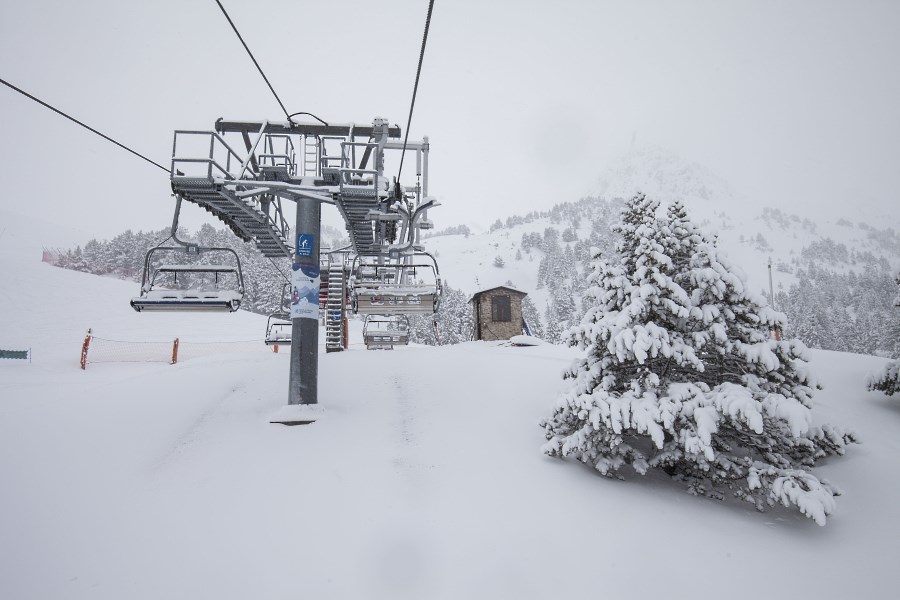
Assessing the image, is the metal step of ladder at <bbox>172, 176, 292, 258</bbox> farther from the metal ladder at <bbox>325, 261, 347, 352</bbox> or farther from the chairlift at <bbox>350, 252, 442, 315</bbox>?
the metal ladder at <bbox>325, 261, 347, 352</bbox>

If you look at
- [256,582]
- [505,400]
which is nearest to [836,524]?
[505,400]

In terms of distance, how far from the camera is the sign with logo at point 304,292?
9312mm

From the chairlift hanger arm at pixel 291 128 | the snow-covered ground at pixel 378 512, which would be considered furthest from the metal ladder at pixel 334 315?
the chairlift hanger arm at pixel 291 128

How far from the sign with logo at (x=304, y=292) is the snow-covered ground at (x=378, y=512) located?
6.97ft

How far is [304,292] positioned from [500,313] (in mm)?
22719

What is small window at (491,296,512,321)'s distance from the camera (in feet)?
102

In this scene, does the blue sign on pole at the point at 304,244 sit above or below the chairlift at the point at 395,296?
above

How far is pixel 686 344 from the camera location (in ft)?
24.8

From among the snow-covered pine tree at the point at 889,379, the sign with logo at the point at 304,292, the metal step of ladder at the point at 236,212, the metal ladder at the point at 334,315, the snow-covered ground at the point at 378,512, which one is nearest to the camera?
the snow-covered ground at the point at 378,512

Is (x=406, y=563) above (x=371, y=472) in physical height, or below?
below

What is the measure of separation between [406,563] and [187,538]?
8.63ft

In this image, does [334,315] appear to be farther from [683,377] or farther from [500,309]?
[683,377]

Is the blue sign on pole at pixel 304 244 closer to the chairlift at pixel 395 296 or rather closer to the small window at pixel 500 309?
the chairlift at pixel 395 296

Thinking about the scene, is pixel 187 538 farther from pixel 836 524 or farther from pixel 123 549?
pixel 836 524
